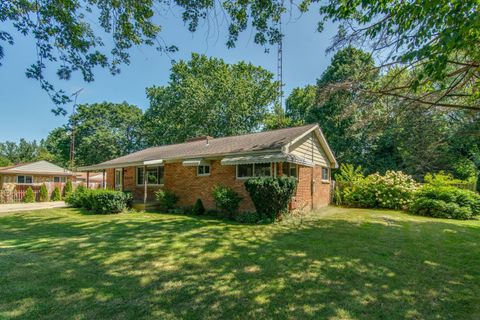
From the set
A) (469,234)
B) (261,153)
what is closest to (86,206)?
(261,153)

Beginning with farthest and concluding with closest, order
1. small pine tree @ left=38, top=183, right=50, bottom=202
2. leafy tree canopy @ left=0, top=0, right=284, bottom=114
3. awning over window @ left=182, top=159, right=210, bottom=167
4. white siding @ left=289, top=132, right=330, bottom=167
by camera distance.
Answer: small pine tree @ left=38, top=183, right=50, bottom=202, awning over window @ left=182, top=159, right=210, bottom=167, white siding @ left=289, top=132, right=330, bottom=167, leafy tree canopy @ left=0, top=0, right=284, bottom=114

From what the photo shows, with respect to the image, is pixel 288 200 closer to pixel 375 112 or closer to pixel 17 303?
pixel 375 112

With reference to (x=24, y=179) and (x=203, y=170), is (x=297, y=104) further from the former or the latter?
(x=24, y=179)

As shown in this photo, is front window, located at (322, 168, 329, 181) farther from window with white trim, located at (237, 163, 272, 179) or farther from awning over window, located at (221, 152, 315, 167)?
window with white trim, located at (237, 163, 272, 179)

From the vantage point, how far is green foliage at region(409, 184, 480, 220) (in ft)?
39.6

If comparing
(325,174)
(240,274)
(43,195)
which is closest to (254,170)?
(325,174)

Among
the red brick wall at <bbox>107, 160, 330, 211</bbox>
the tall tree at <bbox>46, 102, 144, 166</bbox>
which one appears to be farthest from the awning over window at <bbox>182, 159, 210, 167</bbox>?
the tall tree at <bbox>46, 102, 144, 166</bbox>

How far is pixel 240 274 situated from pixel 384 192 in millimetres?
13495

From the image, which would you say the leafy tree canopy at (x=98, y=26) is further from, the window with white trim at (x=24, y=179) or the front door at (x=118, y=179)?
the window with white trim at (x=24, y=179)

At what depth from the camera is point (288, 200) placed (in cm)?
1079

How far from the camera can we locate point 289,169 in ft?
40.2

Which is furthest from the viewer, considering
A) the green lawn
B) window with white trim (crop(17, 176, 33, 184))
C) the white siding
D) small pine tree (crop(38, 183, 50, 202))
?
window with white trim (crop(17, 176, 33, 184))

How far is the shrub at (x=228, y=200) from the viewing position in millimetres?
11586

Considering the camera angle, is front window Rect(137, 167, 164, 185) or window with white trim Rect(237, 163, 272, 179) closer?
window with white trim Rect(237, 163, 272, 179)
